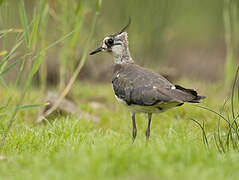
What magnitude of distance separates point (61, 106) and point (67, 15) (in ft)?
4.26

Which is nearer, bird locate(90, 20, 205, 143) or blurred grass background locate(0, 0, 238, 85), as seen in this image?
bird locate(90, 20, 205, 143)

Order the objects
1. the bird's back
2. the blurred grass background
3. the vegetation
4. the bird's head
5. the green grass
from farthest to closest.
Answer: the blurred grass background
the bird's head
the bird's back
the vegetation
the green grass

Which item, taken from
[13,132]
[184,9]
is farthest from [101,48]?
[184,9]

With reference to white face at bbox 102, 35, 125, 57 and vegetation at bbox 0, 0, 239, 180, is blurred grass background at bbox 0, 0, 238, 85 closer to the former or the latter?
vegetation at bbox 0, 0, 239, 180

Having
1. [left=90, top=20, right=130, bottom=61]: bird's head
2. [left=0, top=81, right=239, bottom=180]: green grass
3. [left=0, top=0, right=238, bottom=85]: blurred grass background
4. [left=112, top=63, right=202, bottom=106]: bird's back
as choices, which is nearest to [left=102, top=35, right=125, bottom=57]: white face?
[left=90, top=20, right=130, bottom=61]: bird's head

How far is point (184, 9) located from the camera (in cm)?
1343

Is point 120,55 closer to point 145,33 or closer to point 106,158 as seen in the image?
point 106,158

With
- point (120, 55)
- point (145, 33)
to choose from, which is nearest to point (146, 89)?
point (120, 55)

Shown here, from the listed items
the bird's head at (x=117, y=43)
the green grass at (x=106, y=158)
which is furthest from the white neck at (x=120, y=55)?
the green grass at (x=106, y=158)

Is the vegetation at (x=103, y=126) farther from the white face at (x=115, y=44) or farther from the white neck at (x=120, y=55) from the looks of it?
the white neck at (x=120, y=55)

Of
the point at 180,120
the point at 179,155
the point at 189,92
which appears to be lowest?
the point at 180,120

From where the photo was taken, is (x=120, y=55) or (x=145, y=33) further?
(x=145, y=33)

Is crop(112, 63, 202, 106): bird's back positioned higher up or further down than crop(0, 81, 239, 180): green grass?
higher up

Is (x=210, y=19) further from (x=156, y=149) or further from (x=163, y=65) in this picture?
(x=156, y=149)
